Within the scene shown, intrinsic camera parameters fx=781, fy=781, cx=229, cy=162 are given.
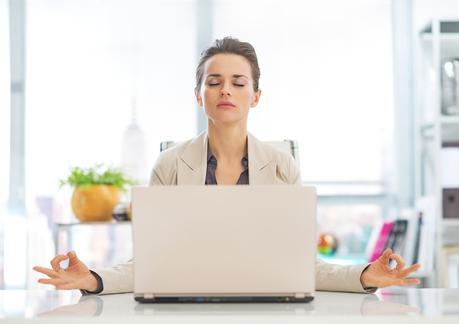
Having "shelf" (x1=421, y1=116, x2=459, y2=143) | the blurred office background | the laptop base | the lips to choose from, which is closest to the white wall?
the blurred office background

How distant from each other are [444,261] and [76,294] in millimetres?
2343

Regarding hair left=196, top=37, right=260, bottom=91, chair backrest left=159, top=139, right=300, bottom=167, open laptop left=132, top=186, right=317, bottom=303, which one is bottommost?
open laptop left=132, top=186, right=317, bottom=303

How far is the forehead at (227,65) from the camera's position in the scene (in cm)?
215

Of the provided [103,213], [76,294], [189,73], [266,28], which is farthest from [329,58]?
[76,294]

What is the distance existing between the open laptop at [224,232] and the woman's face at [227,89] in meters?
0.72

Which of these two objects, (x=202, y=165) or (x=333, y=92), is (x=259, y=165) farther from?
(x=333, y=92)

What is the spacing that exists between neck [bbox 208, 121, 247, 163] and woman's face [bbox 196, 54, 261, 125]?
0.03 metres

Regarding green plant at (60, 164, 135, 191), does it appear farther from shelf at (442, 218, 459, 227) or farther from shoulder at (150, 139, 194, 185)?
shelf at (442, 218, 459, 227)

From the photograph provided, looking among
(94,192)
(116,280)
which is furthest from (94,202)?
(116,280)

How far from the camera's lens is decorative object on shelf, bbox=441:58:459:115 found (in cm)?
369

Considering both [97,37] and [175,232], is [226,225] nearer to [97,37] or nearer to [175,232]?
[175,232]

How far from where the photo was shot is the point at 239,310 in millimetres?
1359

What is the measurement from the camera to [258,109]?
4.38 metres

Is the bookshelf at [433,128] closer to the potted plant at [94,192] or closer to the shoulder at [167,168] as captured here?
the potted plant at [94,192]
